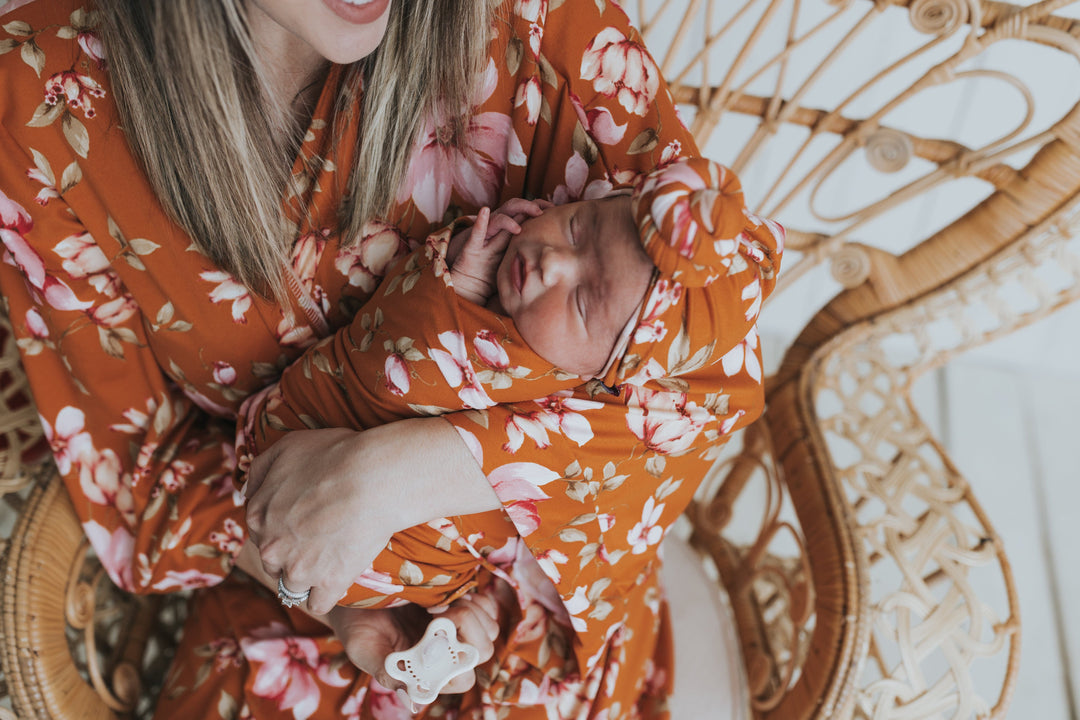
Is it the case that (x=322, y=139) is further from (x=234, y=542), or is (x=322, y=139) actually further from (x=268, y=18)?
(x=234, y=542)

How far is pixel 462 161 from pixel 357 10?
0.77ft

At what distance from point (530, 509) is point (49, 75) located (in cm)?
62

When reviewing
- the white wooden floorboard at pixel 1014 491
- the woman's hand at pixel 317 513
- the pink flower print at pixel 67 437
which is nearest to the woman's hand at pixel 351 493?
the woman's hand at pixel 317 513

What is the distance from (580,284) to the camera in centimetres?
73

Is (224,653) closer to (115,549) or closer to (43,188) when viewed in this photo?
(115,549)

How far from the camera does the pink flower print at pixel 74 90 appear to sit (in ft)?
2.59

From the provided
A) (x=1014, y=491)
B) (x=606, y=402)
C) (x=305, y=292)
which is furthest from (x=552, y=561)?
(x=1014, y=491)

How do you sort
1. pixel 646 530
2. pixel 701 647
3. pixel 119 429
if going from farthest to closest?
pixel 701 647, pixel 119 429, pixel 646 530

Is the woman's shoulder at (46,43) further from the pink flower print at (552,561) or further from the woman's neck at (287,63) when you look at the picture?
the pink flower print at (552,561)

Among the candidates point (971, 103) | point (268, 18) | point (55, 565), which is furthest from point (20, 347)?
point (971, 103)

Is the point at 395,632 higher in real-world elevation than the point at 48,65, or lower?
lower

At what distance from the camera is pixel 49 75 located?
0.79 m

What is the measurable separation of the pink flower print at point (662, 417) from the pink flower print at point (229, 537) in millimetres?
514

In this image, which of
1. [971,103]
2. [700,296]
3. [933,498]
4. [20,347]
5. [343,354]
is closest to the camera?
[700,296]
